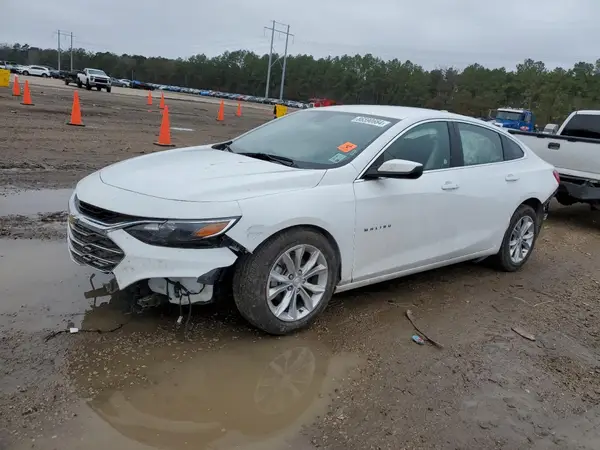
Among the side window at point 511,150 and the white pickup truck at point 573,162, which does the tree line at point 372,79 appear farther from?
the side window at point 511,150

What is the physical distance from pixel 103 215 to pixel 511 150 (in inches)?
164

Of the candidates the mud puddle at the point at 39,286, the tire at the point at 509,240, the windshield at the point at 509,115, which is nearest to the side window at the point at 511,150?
the tire at the point at 509,240

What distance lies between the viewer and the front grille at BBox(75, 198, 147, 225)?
3398 millimetres

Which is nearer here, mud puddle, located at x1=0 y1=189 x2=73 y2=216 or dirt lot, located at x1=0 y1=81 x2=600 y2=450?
dirt lot, located at x1=0 y1=81 x2=600 y2=450

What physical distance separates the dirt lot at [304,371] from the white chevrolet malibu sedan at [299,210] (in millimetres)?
353

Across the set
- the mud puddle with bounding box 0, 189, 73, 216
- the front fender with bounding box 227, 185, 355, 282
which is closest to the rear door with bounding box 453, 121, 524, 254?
the front fender with bounding box 227, 185, 355, 282

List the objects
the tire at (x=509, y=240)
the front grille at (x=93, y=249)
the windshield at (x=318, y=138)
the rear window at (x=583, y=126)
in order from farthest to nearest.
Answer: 1. the rear window at (x=583, y=126)
2. the tire at (x=509, y=240)
3. the windshield at (x=318, y=138)
4. the front grille at (x=93, y=249)

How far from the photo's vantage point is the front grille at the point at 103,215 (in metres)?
3.40

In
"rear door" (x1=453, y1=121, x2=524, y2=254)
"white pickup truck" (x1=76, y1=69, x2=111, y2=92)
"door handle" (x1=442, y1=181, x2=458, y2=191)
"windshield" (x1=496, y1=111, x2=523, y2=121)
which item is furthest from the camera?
"white pickup truck" (x1=76, y1=69, x2=111, y2=92)

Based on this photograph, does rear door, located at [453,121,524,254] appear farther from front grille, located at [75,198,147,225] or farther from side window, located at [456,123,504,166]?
front grille, located at [75,198,147,225]

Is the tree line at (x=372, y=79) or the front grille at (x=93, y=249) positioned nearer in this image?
the front grille at (x=93, y=249)

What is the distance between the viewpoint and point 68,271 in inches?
181

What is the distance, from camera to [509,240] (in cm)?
562

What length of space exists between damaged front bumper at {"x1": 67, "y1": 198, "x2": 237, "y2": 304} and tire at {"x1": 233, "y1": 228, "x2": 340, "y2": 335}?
0.53 feet
